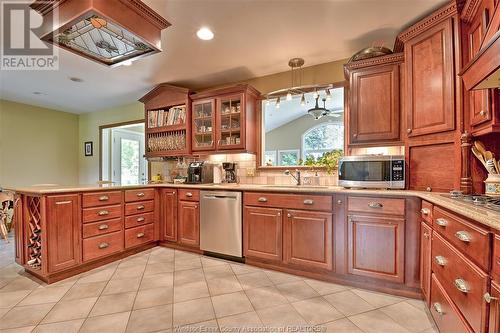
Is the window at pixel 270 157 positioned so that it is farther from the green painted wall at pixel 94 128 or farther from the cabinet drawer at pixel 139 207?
the green painted wall at pixel 94 128

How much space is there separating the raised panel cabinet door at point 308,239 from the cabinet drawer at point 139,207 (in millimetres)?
1914

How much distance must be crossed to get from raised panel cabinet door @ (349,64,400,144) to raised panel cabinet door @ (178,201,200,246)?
2.07m

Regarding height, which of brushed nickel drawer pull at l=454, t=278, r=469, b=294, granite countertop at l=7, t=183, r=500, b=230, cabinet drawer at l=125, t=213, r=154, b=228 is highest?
granite countertop at l=7, t=183, r=500, b=230

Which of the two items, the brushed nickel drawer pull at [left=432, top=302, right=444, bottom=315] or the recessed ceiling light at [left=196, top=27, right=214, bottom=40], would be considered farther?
the recessed ceiling light at [left=196, top=27, right=214, bottom=40]

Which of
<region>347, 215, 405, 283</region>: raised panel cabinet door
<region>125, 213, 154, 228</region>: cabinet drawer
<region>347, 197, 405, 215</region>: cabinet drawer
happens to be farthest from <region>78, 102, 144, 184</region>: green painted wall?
<region>347, 215, 405, 283</region>: raised panel cabinet door

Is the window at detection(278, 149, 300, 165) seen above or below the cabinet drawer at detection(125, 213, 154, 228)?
above

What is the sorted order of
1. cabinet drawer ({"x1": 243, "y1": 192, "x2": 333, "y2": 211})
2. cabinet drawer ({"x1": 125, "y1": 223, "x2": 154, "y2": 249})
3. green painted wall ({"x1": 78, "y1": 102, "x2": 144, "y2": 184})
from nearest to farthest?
cabinet drawer ({"x1": 243, "y1": 192, "x2": 333, "y2": 211})
cabinet drawer ({"x1": 125, "y1": 223, "x2": 154, "y2": 249})
green painted wall ({"x1": 78, "y1": 102, "x2": 144, "y2": 184})

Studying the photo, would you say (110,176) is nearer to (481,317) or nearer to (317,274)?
(317,274)

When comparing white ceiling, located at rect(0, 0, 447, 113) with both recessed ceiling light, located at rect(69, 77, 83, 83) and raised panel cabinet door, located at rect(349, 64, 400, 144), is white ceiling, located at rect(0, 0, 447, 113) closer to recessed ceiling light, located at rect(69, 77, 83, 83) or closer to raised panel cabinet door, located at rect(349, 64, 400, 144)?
recessed ceiling light, located at rect(69, 77, 83, 83)

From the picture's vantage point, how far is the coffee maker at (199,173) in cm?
345

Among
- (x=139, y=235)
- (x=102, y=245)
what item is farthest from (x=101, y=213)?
(x=139, y=235)

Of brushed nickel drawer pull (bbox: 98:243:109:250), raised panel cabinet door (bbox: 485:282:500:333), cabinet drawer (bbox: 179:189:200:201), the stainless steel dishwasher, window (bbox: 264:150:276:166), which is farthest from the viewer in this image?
window (bbox: 264:150:276:166)

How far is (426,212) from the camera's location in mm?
1784

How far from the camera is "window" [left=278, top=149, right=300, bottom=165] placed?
3312mm
